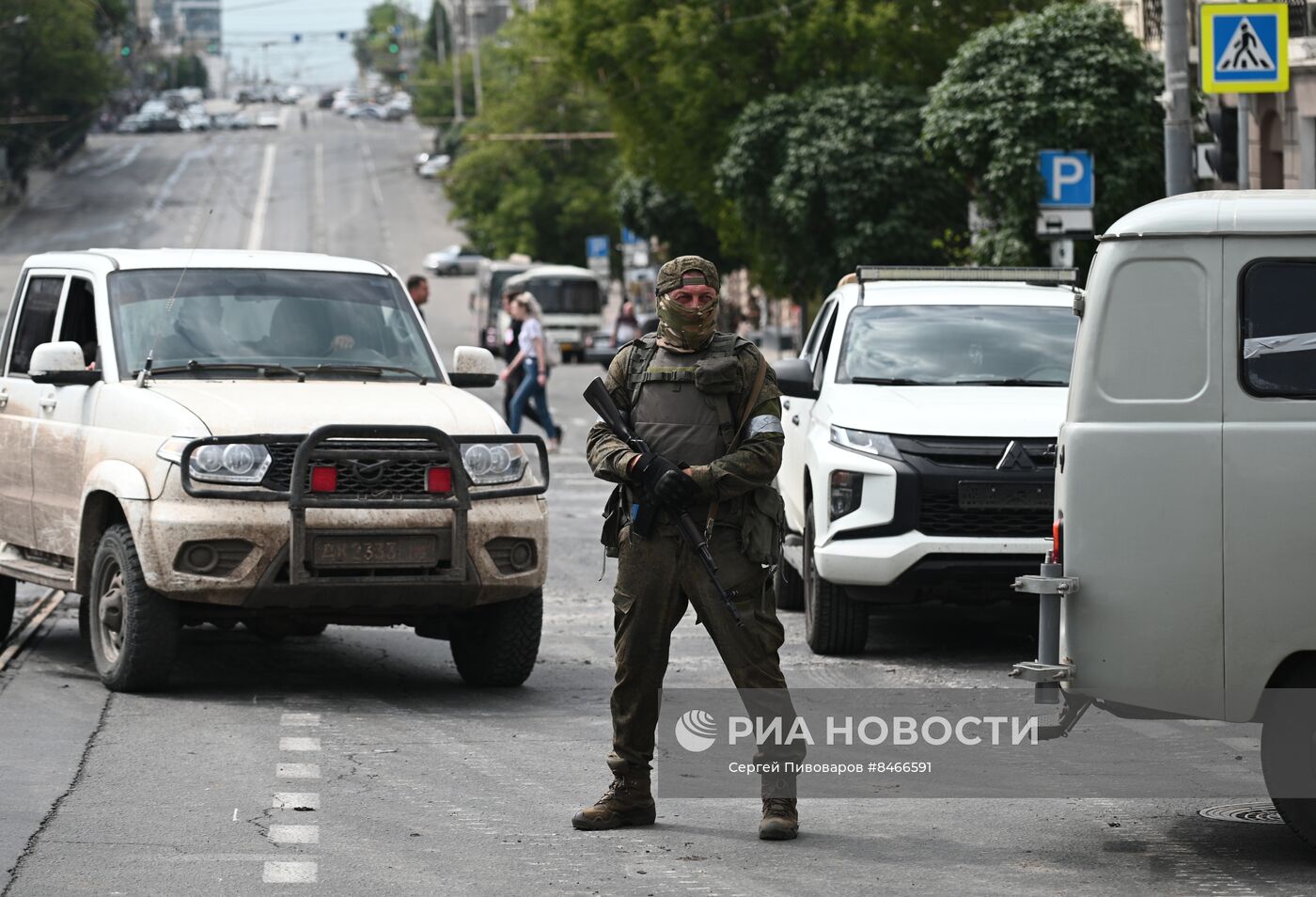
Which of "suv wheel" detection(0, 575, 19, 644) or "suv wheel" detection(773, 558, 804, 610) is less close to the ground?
"suv wheel" detection(0, 575, 19, 644)

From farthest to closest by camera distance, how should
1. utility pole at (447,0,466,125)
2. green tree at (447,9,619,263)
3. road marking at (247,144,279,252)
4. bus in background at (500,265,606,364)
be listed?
1. utility pole at (447,0,466,125)
2. road marking at (247,144,279,252)
3. green tree at (447,9,619,263)
4. bus in background at (500,265,606,364)

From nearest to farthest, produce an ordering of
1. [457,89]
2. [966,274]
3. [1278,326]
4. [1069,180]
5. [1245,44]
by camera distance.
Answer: [1278,326]
[966,274]
[1245,44]
[1069,180]
[457,89]

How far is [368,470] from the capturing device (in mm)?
9492

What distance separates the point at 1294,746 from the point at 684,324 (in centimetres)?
223

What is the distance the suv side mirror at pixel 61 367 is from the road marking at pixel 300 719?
1.96m

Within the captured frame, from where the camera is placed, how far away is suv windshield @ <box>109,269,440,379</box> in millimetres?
10445

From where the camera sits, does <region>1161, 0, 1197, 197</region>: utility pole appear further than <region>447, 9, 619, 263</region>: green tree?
No

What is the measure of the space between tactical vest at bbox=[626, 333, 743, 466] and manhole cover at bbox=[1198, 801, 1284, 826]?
2.09m

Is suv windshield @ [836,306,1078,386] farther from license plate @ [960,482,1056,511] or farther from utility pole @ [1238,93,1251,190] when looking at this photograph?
utility pole @ [1238,93,1251,190]

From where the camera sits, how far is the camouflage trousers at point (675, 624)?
703 cm

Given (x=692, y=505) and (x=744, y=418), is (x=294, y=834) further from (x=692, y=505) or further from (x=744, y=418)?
(x=744, y=418)

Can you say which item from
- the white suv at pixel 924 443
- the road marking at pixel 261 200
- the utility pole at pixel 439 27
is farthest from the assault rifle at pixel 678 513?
the utility pole at pixel 439 27

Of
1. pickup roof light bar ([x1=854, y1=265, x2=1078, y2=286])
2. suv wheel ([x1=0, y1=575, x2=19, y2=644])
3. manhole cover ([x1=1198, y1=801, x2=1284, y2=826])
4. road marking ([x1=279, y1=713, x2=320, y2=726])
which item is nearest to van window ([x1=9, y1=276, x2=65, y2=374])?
suv wheel ([x1=0, y1=575, x2=19, y2=644])

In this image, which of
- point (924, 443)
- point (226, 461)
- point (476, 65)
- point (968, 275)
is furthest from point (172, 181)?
point (226, 461)
